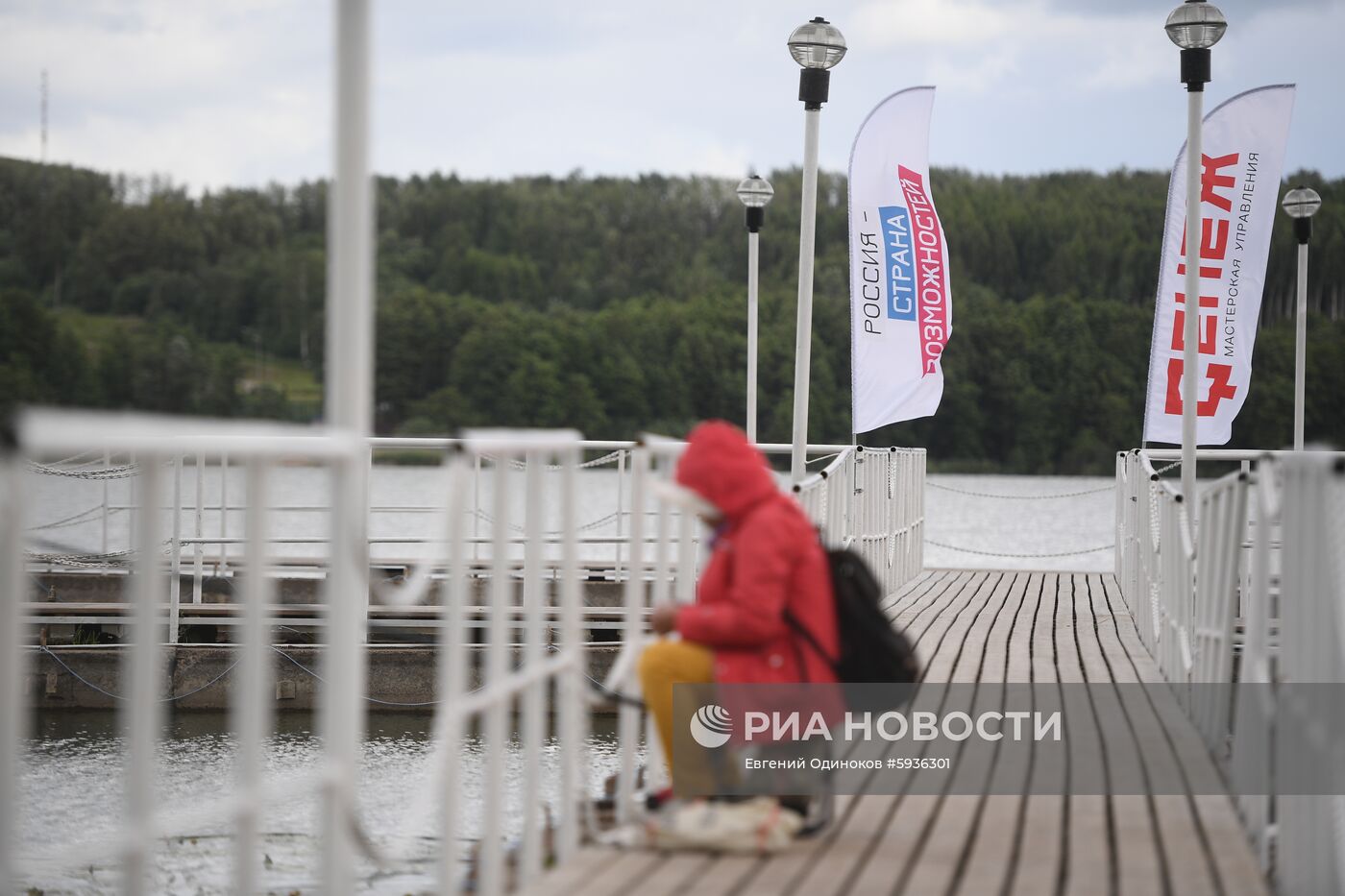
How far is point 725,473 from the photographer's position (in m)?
4.40

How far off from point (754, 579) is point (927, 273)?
9.27 m

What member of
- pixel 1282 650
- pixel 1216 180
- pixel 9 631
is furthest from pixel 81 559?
pixel 9 631

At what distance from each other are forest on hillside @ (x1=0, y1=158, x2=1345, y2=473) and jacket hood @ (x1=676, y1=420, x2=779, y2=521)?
33.2 meters

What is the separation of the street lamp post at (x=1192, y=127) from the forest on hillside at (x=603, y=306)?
95.7 ft

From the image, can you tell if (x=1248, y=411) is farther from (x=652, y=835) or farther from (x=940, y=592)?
(x=652, y=835)

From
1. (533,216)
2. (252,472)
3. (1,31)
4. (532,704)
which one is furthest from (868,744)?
(533,216)

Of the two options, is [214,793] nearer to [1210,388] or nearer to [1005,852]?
[1005,852]

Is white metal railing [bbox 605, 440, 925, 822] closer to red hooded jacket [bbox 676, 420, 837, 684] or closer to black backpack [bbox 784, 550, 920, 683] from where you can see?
red hooded jacket [bbox 676, 420, 837, 684]

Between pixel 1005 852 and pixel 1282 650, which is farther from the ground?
pixel 1282 650

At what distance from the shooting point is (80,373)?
47.2 metres

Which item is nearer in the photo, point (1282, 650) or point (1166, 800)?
point (1282, 650)

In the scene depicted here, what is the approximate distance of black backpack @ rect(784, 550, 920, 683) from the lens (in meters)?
4.39

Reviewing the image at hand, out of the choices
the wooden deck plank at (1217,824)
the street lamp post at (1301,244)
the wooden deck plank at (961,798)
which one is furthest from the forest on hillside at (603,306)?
the wooden deck plank at (1217,824)

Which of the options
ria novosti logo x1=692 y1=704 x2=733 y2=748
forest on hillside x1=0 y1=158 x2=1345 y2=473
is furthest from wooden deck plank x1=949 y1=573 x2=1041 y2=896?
forest on hillside x1=0 y1=158 x2=1345 y2=473
